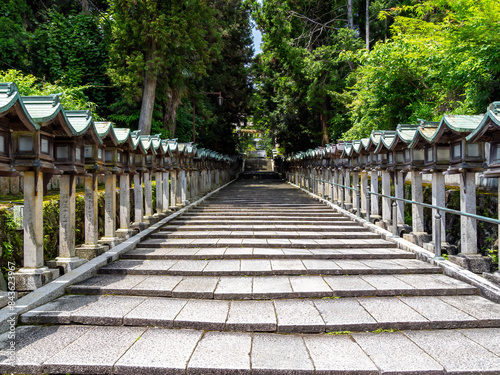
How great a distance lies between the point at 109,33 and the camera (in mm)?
16188

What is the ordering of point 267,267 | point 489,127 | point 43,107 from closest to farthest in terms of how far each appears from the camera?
point 489,127 → point 43,107 → point 267,267

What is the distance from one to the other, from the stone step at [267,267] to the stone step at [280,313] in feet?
3.31

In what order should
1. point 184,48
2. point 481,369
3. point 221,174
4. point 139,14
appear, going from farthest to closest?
point 221,174 → point 184,48 → point 139,14 → point 481,369

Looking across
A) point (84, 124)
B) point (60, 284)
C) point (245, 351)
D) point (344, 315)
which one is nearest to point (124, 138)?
point (84, 124)

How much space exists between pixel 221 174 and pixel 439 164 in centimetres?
1818

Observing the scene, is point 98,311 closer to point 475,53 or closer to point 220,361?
point 220,361

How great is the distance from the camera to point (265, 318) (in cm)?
430

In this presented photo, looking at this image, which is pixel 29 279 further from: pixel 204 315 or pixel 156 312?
pixel 204 315

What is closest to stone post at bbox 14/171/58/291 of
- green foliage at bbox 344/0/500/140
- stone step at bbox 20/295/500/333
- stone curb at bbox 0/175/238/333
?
stone curb at bbox 0/175/238/333

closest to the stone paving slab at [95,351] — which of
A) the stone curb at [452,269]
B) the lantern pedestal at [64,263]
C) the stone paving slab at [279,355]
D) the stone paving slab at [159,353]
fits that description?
the stone paving slab at [159,353]

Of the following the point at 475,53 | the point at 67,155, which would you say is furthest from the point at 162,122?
the point at 475,53

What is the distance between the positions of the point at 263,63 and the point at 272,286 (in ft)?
67.4

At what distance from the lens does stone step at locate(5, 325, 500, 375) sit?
3328mm

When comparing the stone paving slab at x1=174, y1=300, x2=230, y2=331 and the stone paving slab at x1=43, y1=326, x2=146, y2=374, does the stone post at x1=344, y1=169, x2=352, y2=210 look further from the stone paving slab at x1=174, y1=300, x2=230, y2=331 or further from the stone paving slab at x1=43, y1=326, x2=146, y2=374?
the stone paving slab at x1=43, y1=326, x2=146, y2=374
